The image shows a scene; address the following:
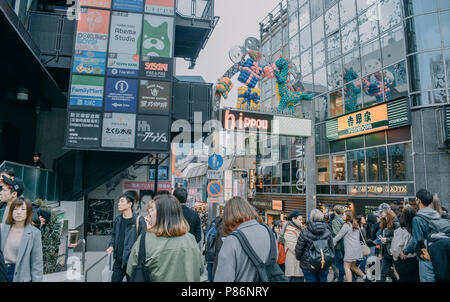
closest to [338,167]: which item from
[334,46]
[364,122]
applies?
[364,122]

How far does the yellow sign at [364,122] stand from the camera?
15664mm

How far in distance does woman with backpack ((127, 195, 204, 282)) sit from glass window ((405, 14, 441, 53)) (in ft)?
53.8

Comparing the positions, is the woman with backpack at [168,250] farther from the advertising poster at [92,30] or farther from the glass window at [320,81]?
the glass window at [320,81]

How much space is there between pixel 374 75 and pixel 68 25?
16.8 meters

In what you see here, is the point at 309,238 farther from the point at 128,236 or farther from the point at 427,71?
the point at 427,71

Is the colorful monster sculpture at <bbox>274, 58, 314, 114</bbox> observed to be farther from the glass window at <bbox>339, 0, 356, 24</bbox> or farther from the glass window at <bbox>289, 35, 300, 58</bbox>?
the glass window at <bbox>289, 35, 300, 58</bbox>

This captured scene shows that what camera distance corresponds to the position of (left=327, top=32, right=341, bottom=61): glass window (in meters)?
19.7

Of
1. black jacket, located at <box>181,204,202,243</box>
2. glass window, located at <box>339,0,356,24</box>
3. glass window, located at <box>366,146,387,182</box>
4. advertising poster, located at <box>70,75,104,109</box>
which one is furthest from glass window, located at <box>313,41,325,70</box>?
black jacket, located at <box>181,204,202,243</box>

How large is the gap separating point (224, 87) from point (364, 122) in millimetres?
8931

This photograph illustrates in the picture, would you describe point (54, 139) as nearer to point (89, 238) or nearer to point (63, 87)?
point (63, 87)

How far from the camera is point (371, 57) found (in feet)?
56.0

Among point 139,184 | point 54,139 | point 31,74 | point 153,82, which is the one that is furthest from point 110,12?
point 139,184

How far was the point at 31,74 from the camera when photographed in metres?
10.6
